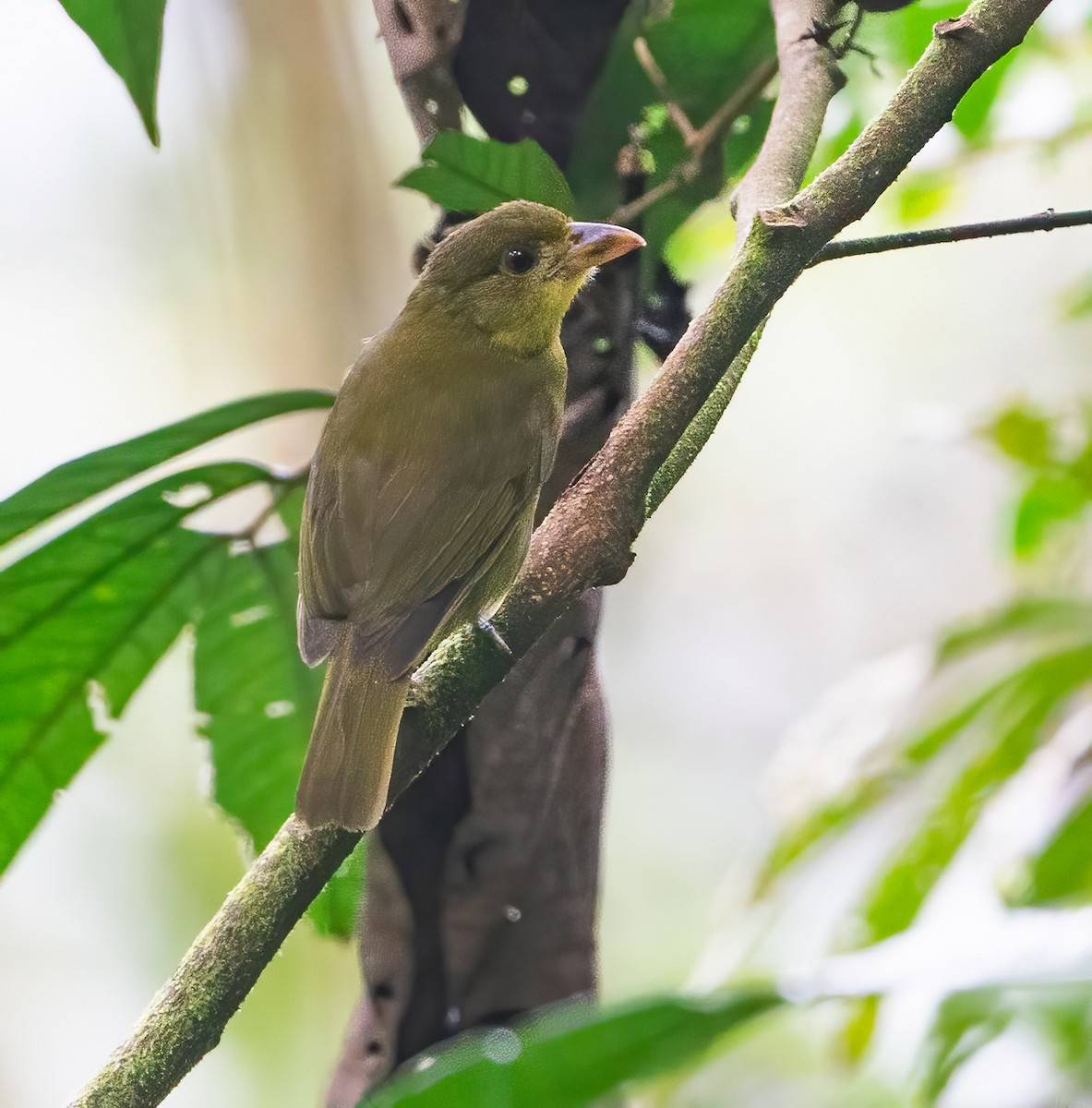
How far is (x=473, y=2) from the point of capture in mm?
1165

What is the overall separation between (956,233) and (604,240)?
335 mm

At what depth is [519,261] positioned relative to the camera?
4.67 feet

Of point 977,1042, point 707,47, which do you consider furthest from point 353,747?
point 977,1042

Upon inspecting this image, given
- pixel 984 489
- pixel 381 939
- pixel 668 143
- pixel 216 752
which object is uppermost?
pixel 668 143

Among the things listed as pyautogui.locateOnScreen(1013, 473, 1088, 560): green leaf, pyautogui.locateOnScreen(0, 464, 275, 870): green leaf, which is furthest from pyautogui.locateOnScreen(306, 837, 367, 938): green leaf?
pyautogui.locateOnScreen(1013, 473, 1088, 560): green leaf

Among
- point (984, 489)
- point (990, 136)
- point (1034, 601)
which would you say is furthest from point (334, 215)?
point (1034, 601)

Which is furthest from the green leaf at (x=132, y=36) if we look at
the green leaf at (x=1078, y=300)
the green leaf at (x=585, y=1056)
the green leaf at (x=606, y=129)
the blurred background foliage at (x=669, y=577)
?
the green leaf at (x=1078, y=300)

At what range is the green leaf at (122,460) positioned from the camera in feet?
4.49

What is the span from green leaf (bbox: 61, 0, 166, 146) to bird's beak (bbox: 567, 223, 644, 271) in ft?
1.20

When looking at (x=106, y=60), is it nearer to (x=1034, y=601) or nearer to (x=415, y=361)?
(x=415, y=361)

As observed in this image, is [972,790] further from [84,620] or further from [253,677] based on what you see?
[84,620]

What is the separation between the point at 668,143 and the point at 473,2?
211mm

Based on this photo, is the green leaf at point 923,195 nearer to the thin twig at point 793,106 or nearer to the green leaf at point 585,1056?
the thin twig at point 793,106

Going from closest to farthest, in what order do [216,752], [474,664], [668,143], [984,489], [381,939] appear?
[474,664] < [668,143] < [381,939] < [216,752] < [984,489]
